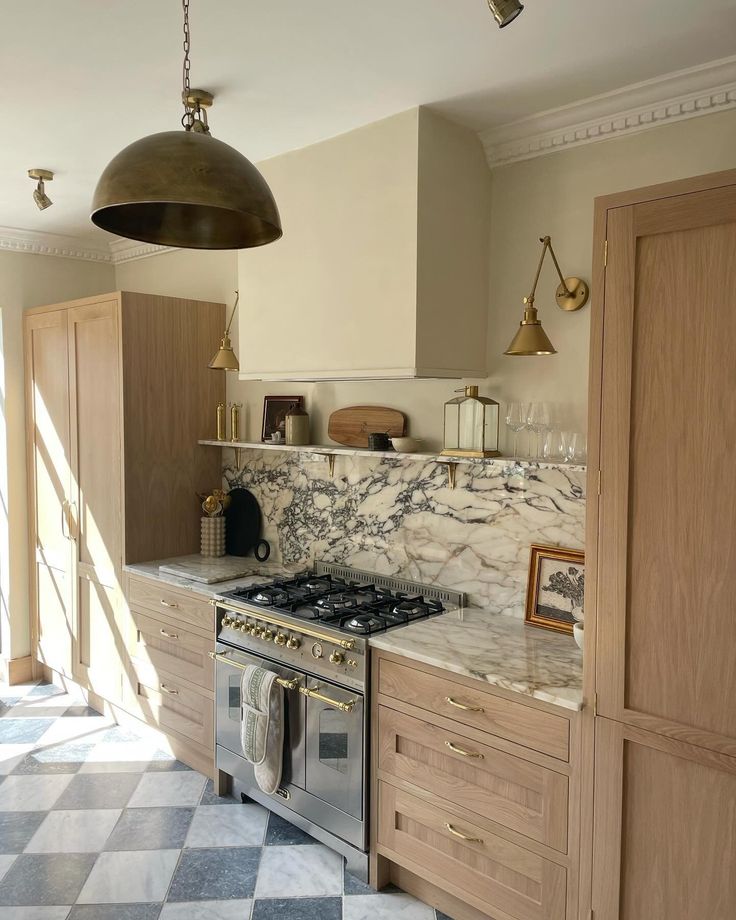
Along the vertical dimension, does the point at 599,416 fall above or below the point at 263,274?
below

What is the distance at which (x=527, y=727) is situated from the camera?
6.97 ft

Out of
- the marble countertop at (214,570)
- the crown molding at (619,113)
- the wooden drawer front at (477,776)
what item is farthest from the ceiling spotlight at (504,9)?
the marble countertop at (214,570)

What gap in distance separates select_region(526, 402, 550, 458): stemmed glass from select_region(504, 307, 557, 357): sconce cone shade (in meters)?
0.21

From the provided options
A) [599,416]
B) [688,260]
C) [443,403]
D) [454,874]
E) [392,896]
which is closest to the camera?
[688,260]

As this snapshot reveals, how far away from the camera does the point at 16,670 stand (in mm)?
4426

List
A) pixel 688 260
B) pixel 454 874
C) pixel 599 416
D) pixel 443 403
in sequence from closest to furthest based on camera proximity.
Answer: pixel 688 260 < pixel 599 416 < pixel 454 874 < pixel 443 403

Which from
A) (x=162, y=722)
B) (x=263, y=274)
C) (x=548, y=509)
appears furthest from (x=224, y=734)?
(x=263, y=274)

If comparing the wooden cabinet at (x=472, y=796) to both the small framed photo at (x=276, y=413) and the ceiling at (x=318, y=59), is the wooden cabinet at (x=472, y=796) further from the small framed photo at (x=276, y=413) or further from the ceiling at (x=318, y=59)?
the ceiling at (x=318, y=59)

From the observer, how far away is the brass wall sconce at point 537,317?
2.47m

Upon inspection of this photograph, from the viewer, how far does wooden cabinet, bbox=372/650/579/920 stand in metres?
2.08

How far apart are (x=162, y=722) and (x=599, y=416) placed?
258cm

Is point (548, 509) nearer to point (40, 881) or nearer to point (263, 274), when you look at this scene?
point (263, 274)

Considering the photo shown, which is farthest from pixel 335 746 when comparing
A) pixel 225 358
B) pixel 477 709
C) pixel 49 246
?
pixel 49 246

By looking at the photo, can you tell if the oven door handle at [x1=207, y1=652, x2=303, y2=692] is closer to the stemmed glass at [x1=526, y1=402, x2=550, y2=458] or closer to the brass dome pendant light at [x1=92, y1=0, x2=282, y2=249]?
the stemmed glass at [x1=526, y1=402, x2=550, y2=458]
